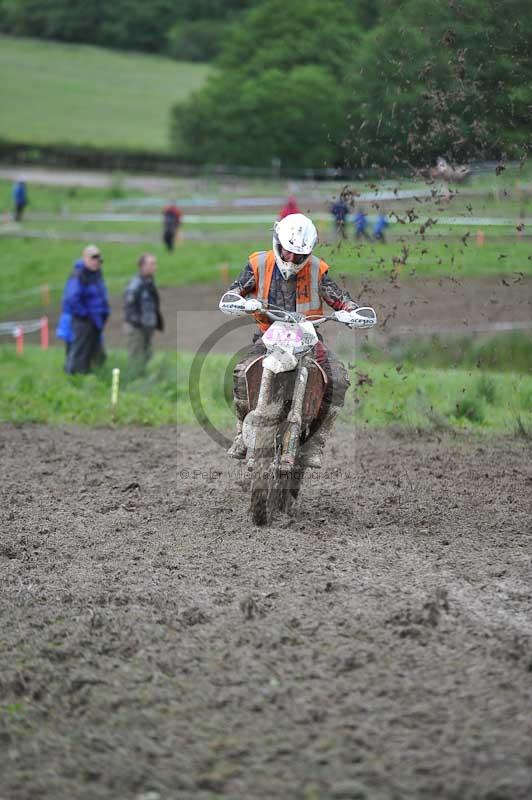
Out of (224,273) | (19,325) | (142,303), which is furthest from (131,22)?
(142,303)

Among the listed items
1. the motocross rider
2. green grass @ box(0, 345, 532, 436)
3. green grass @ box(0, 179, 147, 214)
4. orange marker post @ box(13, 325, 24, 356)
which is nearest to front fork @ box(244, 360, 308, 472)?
the motocross rider

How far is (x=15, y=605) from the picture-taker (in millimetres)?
6840

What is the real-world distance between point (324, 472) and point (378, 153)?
3.29 m

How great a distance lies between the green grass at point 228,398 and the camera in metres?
12.9

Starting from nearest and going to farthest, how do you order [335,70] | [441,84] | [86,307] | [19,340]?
[441,84]
[86,307]
[19,340]
[335,70]

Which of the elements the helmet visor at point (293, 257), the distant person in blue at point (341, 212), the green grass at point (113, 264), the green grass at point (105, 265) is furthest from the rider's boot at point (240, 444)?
the green grass at point (105, 265)

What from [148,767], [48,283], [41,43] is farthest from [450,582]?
[41,43]

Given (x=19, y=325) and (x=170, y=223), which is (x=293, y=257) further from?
(x=170, y=223)

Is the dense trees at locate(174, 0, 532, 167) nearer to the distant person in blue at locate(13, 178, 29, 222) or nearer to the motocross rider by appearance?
the motocross rider

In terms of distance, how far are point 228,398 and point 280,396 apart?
6127 mm

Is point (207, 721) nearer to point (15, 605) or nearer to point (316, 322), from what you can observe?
point (15, 605)

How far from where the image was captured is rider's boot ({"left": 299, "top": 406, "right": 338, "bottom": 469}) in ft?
28.6

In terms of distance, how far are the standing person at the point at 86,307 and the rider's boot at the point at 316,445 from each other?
8.04 m

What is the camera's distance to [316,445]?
28.9 ft
